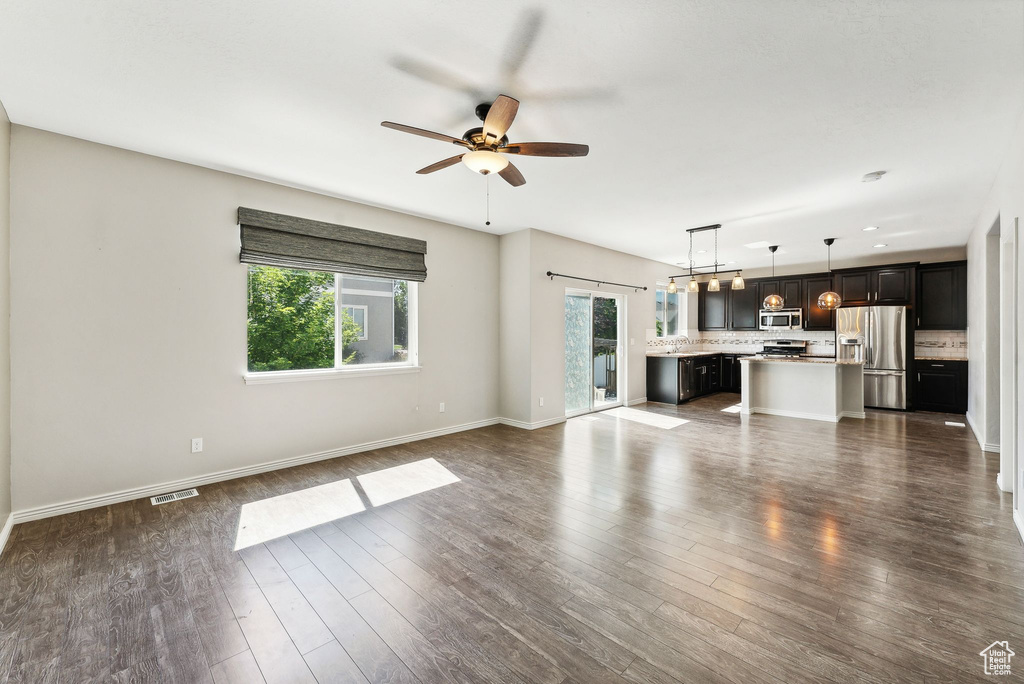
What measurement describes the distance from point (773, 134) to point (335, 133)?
2.97 m

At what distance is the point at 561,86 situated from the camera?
2393 mm

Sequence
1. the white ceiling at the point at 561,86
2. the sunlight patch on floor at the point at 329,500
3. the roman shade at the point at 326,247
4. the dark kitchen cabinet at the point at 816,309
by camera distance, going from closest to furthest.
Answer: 1. the white ceiling at the point at 561,86
2. the sunlight patch on floor at the point at 329,500
3. the roman shade at the point at 326,247
4. the dark kitchen cabinet at the point at 816,309

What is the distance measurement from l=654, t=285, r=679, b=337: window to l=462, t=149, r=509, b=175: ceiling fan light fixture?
20.6ft

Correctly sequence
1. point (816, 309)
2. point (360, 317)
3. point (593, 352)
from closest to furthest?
point (360, 317), point (593, 352), point (816, 309)

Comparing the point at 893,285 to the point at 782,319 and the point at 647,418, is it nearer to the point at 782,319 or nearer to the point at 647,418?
the point at 782,319

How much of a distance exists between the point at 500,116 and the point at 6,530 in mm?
3880

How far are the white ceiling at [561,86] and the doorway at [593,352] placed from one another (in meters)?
2.68

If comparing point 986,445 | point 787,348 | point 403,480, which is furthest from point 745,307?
point 403,480

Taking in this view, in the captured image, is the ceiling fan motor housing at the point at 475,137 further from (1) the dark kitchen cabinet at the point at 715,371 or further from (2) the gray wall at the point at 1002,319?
(1) the dark kitchen cabinet at the point at 715,371

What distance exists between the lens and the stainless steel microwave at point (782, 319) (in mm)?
8211

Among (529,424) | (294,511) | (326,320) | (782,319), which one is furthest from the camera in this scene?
(782,319)

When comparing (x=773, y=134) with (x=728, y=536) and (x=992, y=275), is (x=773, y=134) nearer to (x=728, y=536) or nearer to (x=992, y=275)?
(x=728, y=536)

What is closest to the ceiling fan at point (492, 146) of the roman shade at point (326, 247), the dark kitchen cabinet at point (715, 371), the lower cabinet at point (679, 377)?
the roman shade at point (326, 247)

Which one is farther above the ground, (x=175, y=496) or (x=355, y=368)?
(x=355, y=368)
